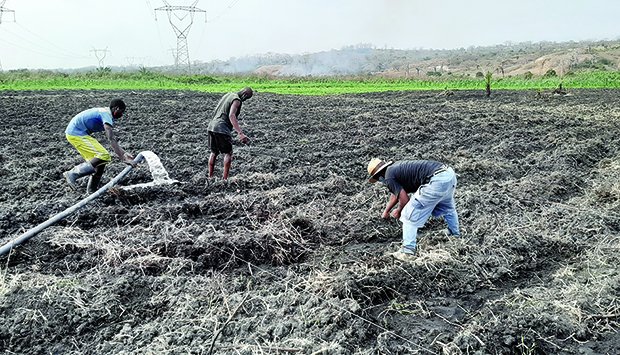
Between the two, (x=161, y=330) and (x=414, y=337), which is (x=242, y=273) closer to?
(x=161, y=330)

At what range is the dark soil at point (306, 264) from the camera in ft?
13.1

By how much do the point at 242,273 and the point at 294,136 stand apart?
29.9 ft

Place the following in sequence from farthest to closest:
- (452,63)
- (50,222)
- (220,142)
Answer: (452,63)
(220,142)
(50,222)

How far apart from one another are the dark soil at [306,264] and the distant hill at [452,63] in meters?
37.0

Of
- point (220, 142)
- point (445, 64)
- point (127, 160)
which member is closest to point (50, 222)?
point (127, 160)

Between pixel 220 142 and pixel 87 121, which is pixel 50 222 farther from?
pixel 220 142

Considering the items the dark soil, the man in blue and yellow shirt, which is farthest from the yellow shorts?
the dark soil

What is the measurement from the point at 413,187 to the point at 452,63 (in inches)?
4202

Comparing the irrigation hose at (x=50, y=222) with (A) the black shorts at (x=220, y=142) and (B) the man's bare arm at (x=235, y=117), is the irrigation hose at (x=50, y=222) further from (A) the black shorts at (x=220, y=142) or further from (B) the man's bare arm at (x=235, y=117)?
(B) the man's bare arm at (x=235, y=117)

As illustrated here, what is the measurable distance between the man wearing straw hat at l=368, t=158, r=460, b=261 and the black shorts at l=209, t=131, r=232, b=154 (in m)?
3.73

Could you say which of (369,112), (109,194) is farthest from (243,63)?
(109,194)

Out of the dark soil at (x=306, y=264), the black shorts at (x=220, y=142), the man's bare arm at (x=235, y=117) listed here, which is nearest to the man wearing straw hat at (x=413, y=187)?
the dark soil at (x=306, y=264)

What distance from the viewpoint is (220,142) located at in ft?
27.8

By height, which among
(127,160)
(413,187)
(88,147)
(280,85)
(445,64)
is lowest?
(413,187)
